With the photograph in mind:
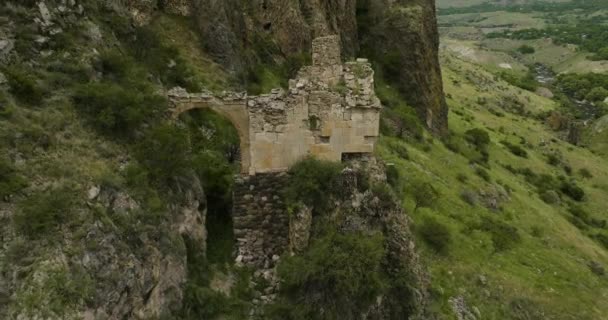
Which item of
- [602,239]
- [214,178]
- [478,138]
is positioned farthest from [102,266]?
[478,138]

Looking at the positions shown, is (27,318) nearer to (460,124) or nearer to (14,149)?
(14,149)

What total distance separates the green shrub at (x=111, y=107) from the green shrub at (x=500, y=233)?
2003 cm

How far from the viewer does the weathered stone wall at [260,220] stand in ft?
58.9

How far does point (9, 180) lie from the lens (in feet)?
40.2

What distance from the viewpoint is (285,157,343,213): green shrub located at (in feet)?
56.7

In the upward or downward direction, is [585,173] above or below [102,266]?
below

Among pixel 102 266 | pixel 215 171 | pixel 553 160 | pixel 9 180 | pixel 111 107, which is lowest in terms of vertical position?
pixel 553 160

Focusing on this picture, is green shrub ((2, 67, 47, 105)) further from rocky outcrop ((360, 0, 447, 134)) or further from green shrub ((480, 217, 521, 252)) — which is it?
rocky outcrop ((360, 0, 447, 134))

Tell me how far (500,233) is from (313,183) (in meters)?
16.5

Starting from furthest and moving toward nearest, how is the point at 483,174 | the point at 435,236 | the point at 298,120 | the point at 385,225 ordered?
the point at 483,174 < the point at 435,236 < the point at 385,225 < the point at 298,120

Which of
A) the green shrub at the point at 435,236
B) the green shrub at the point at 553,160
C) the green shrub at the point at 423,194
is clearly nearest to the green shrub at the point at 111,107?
the green shrub at the point at 435,236

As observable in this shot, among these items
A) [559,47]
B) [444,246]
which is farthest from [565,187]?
[559,47]

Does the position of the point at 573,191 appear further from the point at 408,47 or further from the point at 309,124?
the point at 309,124

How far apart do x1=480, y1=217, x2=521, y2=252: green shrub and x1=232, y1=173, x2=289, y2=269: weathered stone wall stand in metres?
14.8
